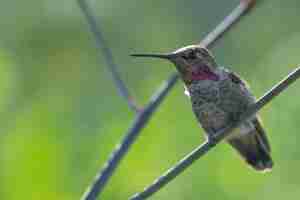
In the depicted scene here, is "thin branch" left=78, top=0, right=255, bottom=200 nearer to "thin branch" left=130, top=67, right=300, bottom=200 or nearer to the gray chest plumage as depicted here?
"thin branch" left=130, top=67, right=300, bottom=200

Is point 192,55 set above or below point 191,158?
below

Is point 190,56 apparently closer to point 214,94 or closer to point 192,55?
point 192,55

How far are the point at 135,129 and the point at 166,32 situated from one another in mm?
8251

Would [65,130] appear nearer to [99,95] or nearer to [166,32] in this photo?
[99,95]

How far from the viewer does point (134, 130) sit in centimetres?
495

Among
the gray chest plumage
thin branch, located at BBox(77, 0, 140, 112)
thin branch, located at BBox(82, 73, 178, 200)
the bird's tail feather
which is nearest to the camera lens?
thin branch, located at BBox(82, 73, 178, 200)

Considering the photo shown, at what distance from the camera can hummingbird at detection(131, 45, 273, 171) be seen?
588 centimetres

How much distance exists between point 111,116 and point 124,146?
3.30m

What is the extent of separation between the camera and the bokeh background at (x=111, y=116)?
7.10m

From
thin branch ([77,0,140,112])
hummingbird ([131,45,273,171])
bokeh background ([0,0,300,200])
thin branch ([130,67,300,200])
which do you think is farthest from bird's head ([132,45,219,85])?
thin branch ([130,67,300,200])

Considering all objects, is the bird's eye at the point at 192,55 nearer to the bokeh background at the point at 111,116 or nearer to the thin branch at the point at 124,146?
the thin branch at the point at 124,146

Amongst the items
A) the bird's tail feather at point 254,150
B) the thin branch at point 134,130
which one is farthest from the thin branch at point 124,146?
the bird's tail feather at point 254,150

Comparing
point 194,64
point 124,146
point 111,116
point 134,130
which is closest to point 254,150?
point 194,64

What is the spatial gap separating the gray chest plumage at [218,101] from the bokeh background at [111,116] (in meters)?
1.08
